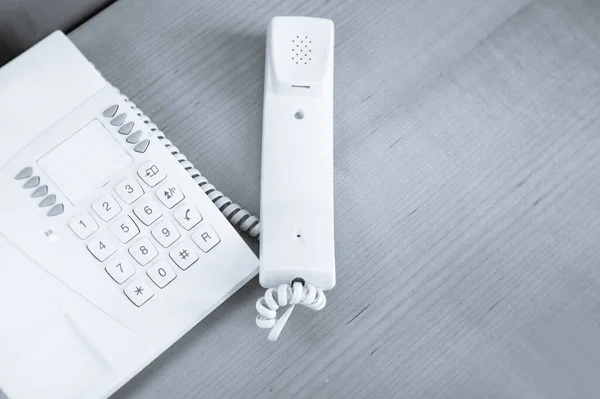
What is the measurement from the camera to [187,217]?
472 millimetres

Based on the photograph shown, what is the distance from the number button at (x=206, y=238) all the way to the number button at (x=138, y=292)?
5cm

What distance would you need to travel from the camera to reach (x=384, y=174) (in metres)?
0.53

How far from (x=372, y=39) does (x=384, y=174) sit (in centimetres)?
13

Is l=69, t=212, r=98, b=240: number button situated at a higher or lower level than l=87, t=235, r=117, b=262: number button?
higher

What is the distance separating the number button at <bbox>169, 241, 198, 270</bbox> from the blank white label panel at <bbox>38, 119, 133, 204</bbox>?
0.07 meters

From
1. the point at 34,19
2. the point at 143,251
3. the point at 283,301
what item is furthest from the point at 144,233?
the point at 34,19

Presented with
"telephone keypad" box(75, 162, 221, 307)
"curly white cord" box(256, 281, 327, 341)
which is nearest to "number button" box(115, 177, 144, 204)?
"telephone keypad" box(75, 162, 221, 307)

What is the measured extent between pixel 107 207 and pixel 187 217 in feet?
0.19

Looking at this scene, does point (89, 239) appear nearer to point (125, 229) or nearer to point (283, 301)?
point (125, 229)

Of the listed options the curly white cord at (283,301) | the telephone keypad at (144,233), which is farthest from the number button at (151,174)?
the curly white cord at (283,301)

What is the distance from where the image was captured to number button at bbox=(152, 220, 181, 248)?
466 mm

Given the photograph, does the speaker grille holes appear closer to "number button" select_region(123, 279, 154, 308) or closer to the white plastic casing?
the white plastic casing

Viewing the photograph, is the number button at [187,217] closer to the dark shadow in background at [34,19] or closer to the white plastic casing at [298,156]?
the white plastic casing at [298,156]

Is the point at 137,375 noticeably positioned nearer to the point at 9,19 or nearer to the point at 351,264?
the point at 351,264
